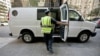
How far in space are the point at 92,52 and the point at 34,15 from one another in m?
4.02

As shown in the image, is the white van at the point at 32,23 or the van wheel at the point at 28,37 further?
the van wheel at the point at 28,37

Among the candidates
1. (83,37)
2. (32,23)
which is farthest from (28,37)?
(83,37)

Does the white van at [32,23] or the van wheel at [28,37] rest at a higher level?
the white van at [32,23]

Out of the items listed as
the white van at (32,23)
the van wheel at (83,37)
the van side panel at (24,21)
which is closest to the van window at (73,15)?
the white van at (32,23)

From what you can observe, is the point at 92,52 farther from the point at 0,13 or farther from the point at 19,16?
the point at 0,13

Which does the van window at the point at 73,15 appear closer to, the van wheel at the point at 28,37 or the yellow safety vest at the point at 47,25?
the van wheel at the point at 28,37

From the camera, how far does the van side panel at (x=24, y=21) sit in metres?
11.5

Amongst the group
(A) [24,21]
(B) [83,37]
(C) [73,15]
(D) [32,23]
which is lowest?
(B) [83,37]

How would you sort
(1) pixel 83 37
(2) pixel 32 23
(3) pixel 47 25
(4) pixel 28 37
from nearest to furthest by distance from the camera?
1. (3) pixel 47 25
2. (2) pixel 32 23
3. (4) pixel 28 37
4. (1) pixel 83 37

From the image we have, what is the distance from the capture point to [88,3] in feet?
278

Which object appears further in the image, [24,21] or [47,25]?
[24,21]

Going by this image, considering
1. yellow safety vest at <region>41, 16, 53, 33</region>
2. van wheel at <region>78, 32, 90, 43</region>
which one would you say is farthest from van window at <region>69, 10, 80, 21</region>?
yellow safety vest at <region>41, 16, 53, 33</region>

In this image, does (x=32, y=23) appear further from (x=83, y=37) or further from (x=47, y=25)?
(x=83, y=37)

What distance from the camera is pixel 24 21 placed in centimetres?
1152
